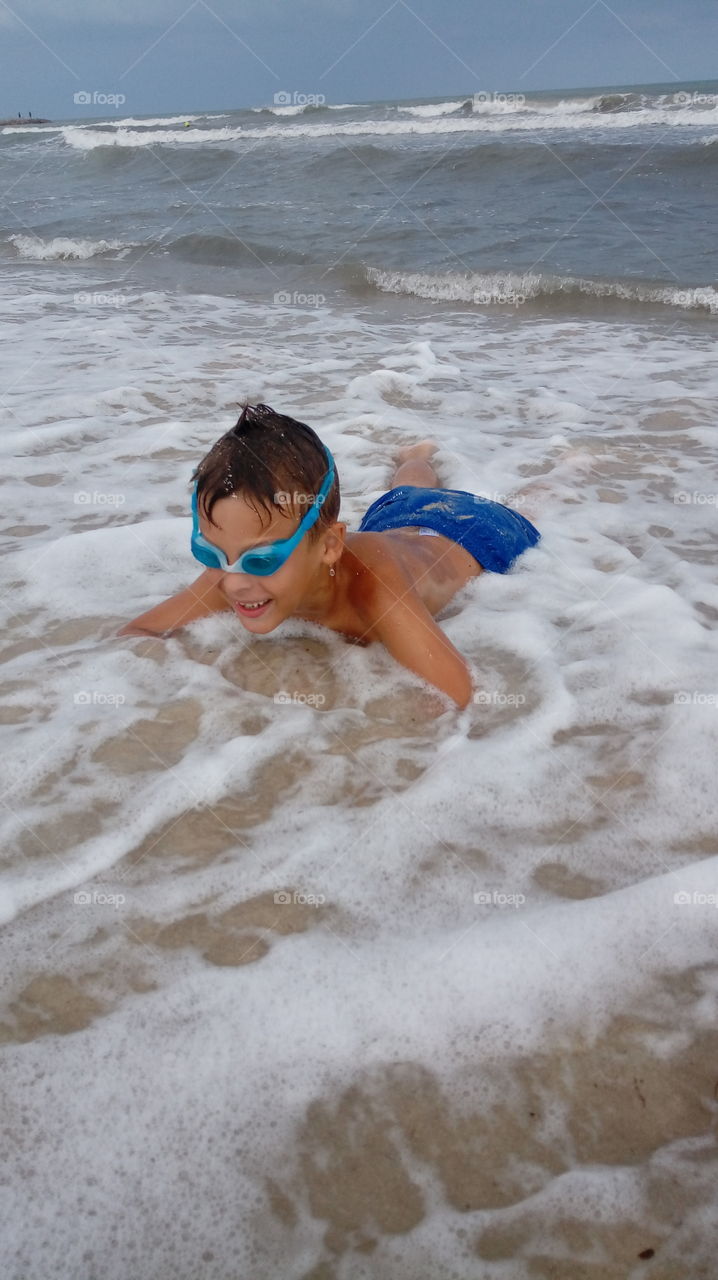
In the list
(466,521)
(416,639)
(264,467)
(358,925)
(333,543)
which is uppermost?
(264,467)

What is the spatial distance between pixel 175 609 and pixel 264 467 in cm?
92

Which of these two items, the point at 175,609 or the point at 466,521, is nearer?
the point at 175,609

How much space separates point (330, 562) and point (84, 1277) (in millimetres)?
1986

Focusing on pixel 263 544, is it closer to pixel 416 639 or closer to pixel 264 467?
pixel 264 467

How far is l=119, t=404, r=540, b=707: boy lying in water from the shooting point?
2.51m

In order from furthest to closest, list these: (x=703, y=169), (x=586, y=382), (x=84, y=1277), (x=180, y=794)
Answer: (x=703, y=169), (x=586, y=382), (x=180, y=794), (x=84, y=1277)

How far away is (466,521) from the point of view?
379cm

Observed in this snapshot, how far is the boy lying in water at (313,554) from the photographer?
2.51 metres

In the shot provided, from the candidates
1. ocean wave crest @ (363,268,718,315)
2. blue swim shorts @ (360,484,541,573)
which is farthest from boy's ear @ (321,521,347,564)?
ocean wave crest @ (363,268,718,315)

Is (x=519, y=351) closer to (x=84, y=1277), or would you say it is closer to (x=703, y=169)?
(x=84, y=1277)

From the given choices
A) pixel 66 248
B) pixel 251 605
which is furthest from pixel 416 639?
pixel 66 248

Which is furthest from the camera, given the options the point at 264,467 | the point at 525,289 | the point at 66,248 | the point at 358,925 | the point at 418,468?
the point at 66,248

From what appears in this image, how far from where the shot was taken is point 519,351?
7719mm

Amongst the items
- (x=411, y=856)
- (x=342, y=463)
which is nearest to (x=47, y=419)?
(x=342, y=463)
